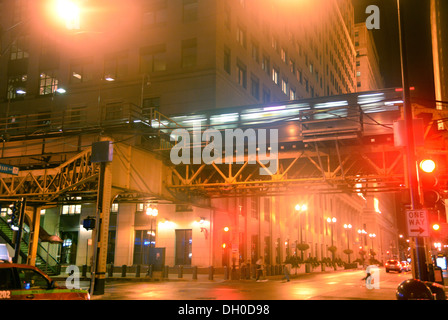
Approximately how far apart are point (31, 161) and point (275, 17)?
36.3 m

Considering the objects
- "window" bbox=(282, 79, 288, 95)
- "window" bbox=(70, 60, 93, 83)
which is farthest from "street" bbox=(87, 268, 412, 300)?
"window" bbox=(282, 79, 288, 95)

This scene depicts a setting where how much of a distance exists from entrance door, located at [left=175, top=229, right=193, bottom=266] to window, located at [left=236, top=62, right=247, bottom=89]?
1671 cm

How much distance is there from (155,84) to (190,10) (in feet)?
25.8

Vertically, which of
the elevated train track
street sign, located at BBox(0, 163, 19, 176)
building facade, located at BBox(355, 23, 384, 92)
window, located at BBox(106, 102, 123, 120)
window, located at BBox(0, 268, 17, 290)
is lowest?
window, located at BBox(0, 268, 17, 290)

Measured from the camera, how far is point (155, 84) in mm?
42000

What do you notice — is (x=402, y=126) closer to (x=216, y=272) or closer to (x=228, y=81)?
(x=216, y=272)

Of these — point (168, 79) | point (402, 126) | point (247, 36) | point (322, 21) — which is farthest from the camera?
point (322, 21)

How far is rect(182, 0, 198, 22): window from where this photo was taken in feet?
136

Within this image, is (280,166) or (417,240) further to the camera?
(280,166)

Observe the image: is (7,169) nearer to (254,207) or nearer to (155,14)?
(155,14)

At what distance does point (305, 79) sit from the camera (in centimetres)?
7081

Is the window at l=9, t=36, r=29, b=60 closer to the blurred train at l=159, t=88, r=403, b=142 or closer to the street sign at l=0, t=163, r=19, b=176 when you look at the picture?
the blurred train at l=159, t=88, r=403, b=142

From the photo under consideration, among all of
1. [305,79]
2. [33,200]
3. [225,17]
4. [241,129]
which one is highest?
[305,79]

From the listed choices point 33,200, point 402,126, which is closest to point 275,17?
point 33,200
